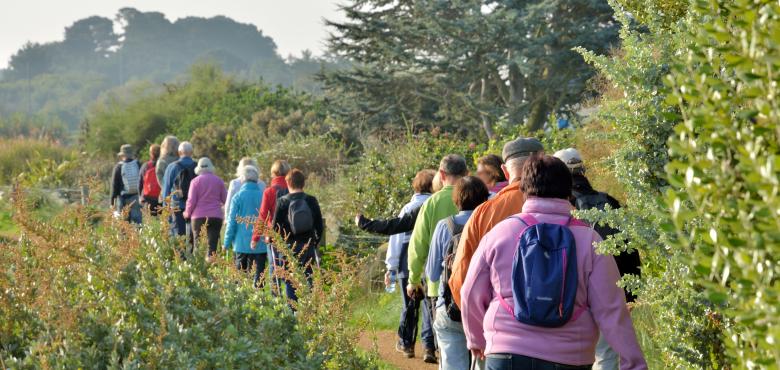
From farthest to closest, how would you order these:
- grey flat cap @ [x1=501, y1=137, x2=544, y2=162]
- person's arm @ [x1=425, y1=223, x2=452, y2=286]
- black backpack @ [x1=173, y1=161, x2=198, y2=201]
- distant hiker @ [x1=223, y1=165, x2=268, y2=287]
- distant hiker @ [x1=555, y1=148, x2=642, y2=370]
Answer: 1. black backpack @ [x1=173, y1=161, x2=198, y2=201]
2. distant hiker @ [x1=223, y1=165, x2=268, y2=287]
3. person's arm @ [x1=425, y1=223, x2=452, y2=286]
4. grey flat cap @ [x1=501, y1=137, x2=544, y2=162]
5. distant hiker @ [x1=555, y1=148, x2=642, y2=370]

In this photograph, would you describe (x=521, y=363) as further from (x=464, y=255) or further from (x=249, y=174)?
(x=249, y=174)

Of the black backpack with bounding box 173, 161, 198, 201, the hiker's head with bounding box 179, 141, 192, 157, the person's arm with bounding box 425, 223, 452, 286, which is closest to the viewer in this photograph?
the person's arm with bounding box 425, 223, 452, 286

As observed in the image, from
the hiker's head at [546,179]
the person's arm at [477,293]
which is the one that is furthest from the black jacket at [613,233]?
the person's arm at [477,293]

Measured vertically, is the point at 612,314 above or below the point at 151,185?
above

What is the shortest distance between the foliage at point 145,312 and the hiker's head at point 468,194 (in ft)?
4.29

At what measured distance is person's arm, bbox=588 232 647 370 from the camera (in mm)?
3969

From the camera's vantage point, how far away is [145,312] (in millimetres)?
4387

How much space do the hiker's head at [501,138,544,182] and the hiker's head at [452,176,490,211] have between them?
537 mm

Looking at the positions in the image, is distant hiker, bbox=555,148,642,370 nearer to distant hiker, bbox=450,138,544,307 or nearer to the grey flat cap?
the grey flat cap

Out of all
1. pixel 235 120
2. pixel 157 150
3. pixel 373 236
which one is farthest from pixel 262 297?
pixel 235 120

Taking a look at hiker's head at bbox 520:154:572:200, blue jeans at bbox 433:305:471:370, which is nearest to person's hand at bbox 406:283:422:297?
blue jeans at bbox 433:305:471:370

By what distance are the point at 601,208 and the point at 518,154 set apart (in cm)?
71

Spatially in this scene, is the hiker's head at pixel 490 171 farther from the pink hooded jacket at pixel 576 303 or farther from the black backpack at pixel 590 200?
the pink hooded jacket at pixel 576 303

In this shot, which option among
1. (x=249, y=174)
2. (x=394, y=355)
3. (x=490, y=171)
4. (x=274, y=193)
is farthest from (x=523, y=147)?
(x=249, y=174)
